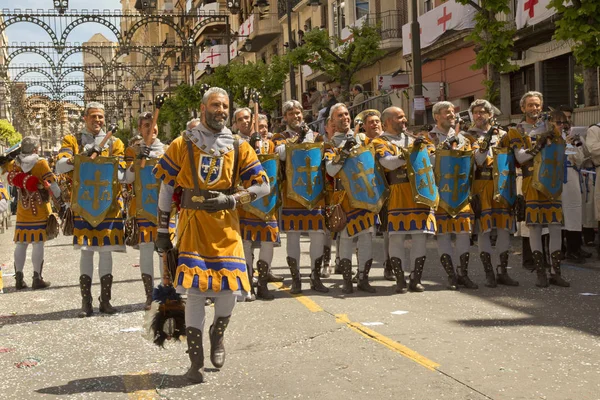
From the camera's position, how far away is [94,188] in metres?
9.77

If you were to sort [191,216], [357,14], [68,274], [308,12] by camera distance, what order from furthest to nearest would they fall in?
[308,12] < [357,14] < [68,274] < [191,216]

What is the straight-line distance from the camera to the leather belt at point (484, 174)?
10681 millimetres

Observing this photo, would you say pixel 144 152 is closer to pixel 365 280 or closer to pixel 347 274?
pixel 347 274

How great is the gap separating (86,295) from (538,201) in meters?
4.78

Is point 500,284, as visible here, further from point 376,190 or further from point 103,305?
point 103,305

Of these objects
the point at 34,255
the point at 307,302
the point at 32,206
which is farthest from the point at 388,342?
the point at 32,206

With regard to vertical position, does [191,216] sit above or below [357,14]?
below

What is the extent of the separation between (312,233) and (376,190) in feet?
2.83

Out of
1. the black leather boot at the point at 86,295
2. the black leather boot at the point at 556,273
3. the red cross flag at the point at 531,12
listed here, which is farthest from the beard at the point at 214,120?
the red cross flag at the point at 531,12

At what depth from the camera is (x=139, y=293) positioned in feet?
37.4

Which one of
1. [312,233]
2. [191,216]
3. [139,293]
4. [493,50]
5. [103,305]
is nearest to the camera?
[191,216]

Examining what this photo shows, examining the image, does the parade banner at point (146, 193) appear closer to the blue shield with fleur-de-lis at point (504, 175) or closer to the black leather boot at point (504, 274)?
the blue shield with fleur-de-lis at point (504, 175)

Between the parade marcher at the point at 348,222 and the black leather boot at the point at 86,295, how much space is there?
261 centimetres

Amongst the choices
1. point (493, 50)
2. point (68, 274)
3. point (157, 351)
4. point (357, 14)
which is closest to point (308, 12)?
point (357, 14)
